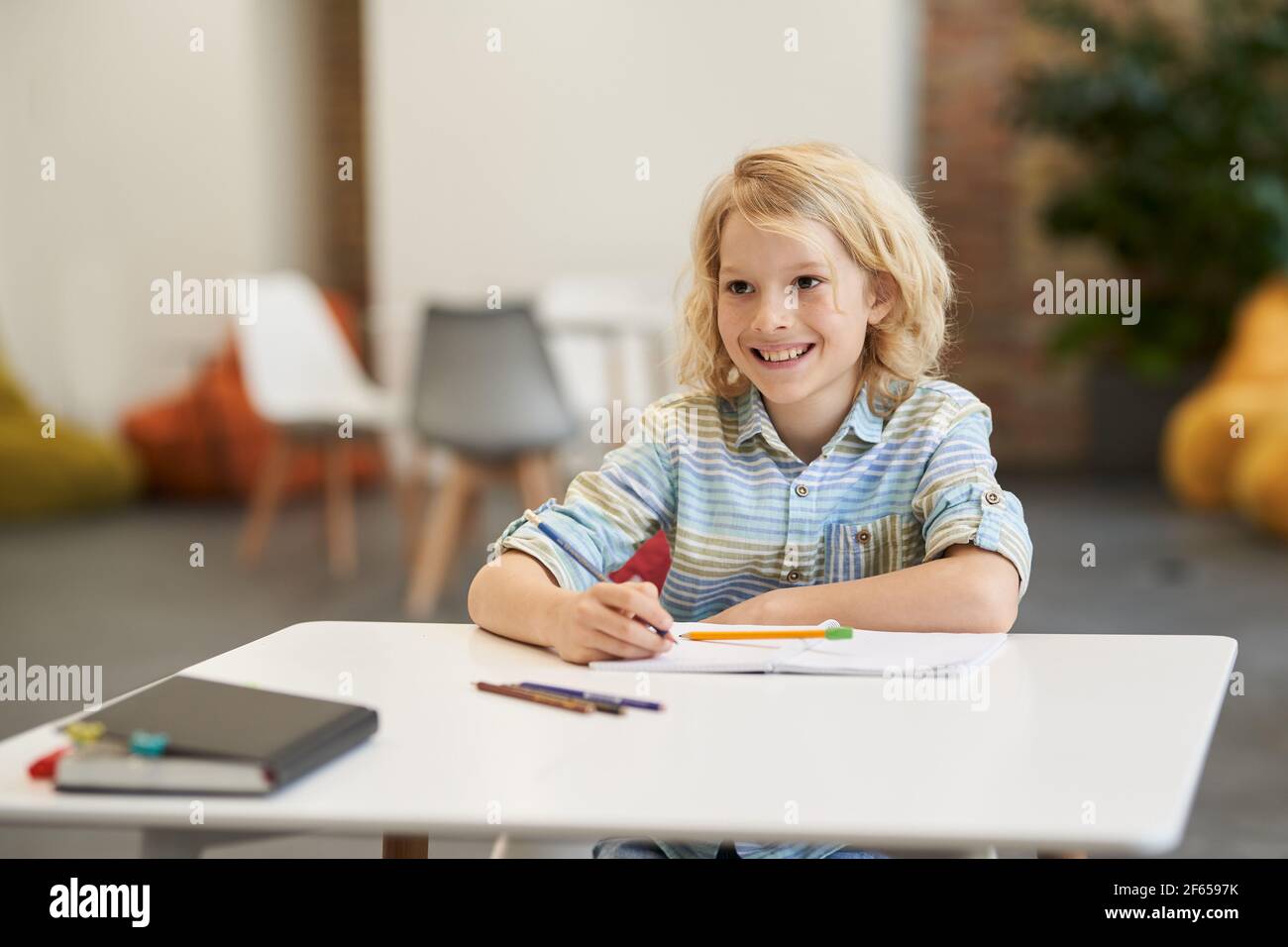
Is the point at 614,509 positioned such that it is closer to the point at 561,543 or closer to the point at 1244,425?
the point at 561,543

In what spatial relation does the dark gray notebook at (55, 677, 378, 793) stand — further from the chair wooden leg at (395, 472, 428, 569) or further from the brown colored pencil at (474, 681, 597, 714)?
the chair wooden leg at (395, 472, 428, 569)

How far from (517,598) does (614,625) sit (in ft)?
0.40

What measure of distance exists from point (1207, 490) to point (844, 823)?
4.61 meters

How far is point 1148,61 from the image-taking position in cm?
520

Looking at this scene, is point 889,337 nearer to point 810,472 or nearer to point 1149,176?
point 810,472

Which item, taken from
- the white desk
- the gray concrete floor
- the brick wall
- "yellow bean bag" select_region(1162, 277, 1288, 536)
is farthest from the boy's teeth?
the brick wall

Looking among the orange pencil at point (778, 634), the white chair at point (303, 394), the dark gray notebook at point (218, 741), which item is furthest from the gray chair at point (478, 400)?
the dark gray notebook at point (218, 741)

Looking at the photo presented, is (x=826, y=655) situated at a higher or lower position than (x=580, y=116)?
lower

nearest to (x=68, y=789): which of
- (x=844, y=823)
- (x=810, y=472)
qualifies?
(x=844, y=823)

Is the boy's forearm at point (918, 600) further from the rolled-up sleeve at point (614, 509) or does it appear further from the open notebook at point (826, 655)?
the rolled-up sleeve at point (614, 509)

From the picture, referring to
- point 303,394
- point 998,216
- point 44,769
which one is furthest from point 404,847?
point 998,216

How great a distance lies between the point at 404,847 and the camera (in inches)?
42.0

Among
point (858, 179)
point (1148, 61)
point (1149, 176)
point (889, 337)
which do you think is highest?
point (1148, 61)

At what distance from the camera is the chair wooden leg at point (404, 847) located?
106 cm
